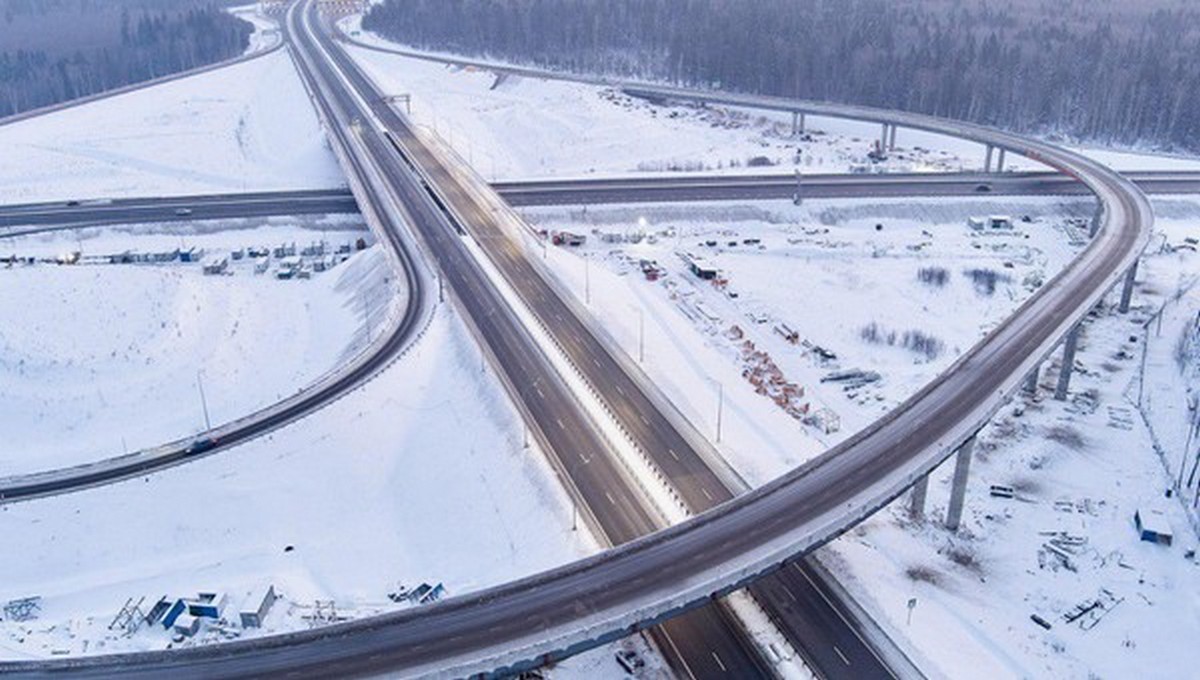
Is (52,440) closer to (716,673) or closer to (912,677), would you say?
(716,673)

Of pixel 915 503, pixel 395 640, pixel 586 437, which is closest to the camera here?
pixel 395 640

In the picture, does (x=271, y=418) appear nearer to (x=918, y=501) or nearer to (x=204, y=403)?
(x=204, y=403)

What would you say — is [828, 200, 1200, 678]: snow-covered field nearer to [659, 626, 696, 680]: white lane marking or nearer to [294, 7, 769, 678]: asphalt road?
[294, 7, 769, 678]: asphalt road

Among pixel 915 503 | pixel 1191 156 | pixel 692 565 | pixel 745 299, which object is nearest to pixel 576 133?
pixel 745 299

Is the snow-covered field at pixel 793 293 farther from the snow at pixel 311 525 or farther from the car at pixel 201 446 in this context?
the car at pixel 201 446

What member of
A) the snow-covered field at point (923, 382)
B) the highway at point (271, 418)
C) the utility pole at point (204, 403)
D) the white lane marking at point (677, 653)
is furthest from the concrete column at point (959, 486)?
the utility pole at point (204, 403)

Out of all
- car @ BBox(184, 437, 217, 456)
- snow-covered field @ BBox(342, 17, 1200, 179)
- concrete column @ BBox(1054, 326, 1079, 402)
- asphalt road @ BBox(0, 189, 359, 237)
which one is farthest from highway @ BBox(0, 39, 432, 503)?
concrete column @ BBox(1054, 326, 1079, 402)
